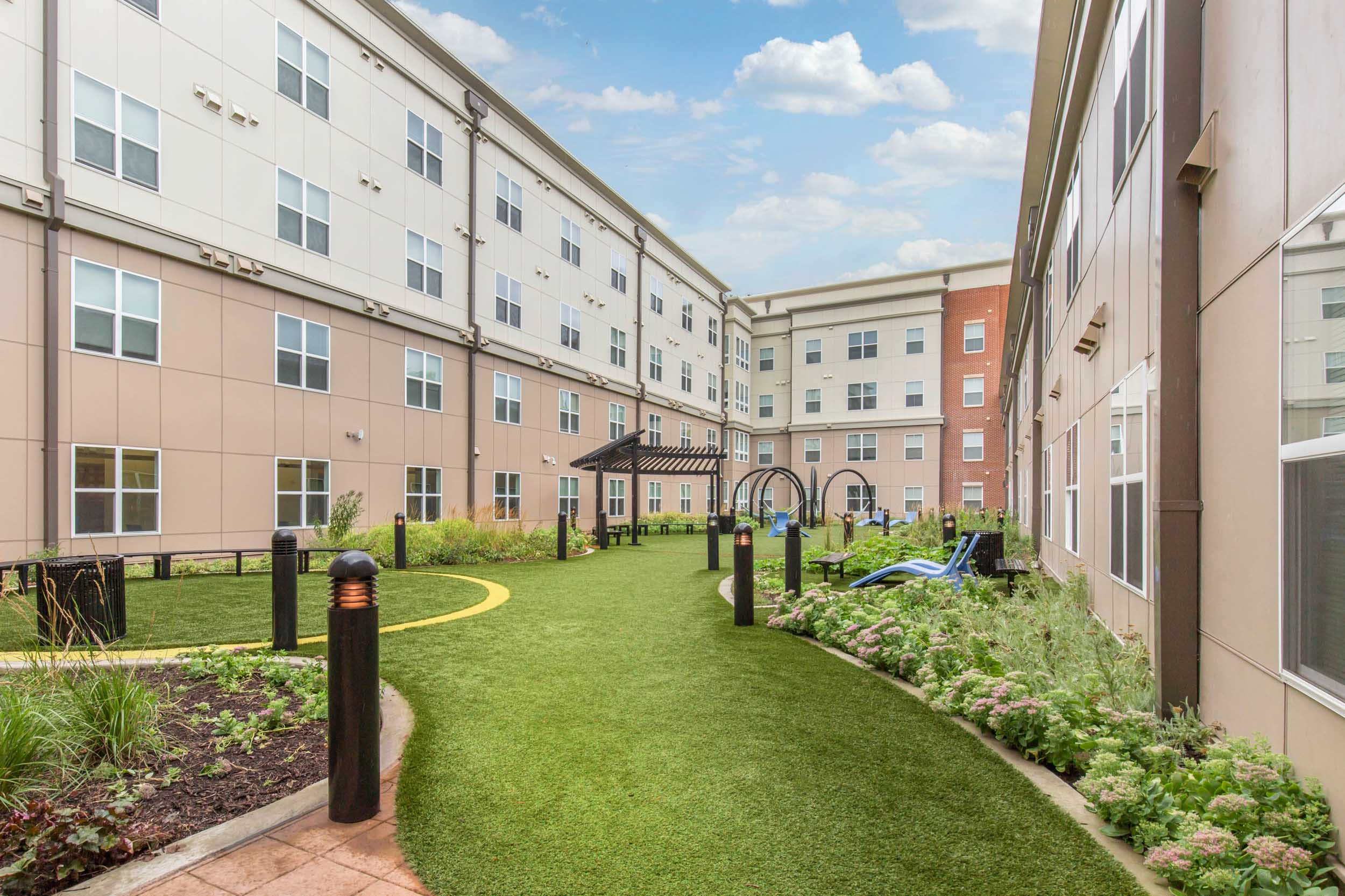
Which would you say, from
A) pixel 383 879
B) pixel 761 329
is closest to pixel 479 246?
pixel 383 879

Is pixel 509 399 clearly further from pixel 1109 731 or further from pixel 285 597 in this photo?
pixel 1109 731

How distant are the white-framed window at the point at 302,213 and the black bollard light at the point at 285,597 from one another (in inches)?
470

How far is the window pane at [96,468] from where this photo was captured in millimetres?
12258

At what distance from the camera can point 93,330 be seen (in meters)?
12.5

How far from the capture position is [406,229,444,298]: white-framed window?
1945 cm

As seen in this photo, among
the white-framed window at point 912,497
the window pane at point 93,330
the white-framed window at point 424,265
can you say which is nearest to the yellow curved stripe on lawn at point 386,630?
the window pane at point 93,330

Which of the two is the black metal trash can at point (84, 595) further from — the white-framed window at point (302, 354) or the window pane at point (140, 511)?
the white-framed window at point (302, 354)

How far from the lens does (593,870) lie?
115 inches

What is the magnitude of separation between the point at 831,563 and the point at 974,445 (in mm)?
30521

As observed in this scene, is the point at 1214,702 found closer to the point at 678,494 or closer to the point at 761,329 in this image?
the point at 678,494

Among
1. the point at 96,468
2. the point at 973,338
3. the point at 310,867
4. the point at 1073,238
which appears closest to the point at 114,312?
the point at 96,468

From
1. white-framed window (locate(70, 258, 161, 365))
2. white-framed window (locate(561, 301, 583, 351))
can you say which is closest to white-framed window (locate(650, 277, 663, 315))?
white-framed window (locate(561, 301, 583, 351))

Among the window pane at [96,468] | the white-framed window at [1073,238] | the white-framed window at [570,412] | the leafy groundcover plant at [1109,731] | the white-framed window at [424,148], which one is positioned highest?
the white-framed window at [424,148]

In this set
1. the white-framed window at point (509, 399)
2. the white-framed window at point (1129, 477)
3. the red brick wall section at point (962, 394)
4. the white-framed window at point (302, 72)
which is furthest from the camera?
the red brick wall section at point (962, 394)
